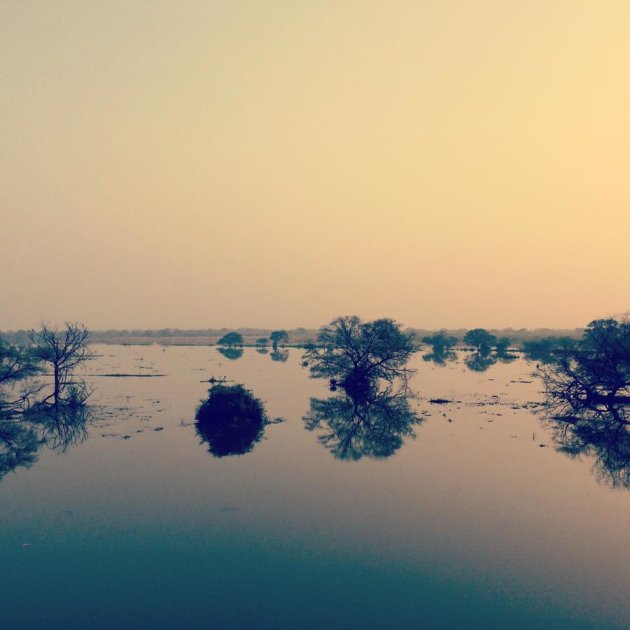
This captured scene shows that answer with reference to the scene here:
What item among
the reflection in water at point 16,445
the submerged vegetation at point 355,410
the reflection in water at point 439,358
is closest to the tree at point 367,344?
the submerged vegetation at point 355,410

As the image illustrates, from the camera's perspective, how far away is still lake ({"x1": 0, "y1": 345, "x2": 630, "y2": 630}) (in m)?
13.0

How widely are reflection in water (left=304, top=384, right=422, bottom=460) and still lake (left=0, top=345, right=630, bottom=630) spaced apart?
1422mm

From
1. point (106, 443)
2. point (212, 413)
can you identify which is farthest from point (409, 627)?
point (212, 413)

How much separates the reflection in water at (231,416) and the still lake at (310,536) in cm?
236

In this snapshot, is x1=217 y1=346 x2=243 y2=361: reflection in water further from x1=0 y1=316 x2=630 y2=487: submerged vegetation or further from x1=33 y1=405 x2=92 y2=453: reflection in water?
x1=33 y1=405 x2=92 y2=453: reflection in water

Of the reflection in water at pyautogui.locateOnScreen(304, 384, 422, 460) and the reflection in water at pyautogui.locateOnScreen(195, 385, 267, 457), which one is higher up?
the reflection in water at pyautogui.locateOnScreen(195, 385, 267, 457)

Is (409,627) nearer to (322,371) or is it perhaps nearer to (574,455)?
(574,455)

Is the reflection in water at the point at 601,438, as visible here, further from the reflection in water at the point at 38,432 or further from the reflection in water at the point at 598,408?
the reflection in water at the point at 38,432

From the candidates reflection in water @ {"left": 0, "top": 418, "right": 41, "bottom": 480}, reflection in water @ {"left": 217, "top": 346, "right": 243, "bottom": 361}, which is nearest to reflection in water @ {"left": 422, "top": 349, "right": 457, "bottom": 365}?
reflection in water @ {"left": 217, "top": 346, "right": 243, "bottom": 361}

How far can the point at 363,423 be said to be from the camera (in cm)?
3859

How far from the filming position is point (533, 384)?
63.7 meters

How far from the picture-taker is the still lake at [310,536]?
13.0m

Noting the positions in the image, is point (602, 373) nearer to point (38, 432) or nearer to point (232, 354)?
point (38, 432)

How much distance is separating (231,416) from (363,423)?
31.3ft
